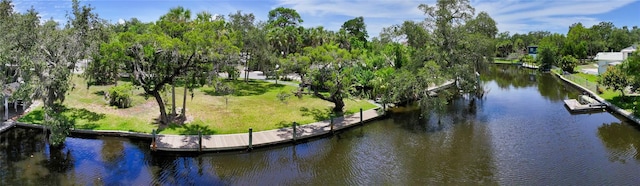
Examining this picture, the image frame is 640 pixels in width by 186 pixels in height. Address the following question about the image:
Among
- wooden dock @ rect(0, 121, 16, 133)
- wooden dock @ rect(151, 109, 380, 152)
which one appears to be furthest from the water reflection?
wooden dock @ rect(0, 121, 16, 133)

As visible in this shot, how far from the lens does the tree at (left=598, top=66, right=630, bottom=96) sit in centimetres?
3130

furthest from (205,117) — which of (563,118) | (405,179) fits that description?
(563,118)

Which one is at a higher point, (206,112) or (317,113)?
(206,112)

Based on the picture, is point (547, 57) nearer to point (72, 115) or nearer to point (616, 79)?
point (616, 79)

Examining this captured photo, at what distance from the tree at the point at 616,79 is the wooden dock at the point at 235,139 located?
23683 mm

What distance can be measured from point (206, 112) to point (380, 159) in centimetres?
1318

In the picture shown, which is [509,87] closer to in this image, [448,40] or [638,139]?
[448,40]

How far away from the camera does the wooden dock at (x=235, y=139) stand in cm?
2006

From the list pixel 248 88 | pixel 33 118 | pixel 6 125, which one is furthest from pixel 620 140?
pixel 6 125

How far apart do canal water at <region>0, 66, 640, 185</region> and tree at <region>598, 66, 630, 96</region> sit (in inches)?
248

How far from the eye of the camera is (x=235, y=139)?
69.7ft

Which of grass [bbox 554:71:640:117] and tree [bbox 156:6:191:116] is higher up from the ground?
tree [bbox 156:6:191:116]

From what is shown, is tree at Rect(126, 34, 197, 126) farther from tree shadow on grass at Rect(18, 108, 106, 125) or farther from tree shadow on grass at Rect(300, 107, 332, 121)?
tree shadow on grass at Rect(300, 107, 332, 121)

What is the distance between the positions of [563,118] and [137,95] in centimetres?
3218
